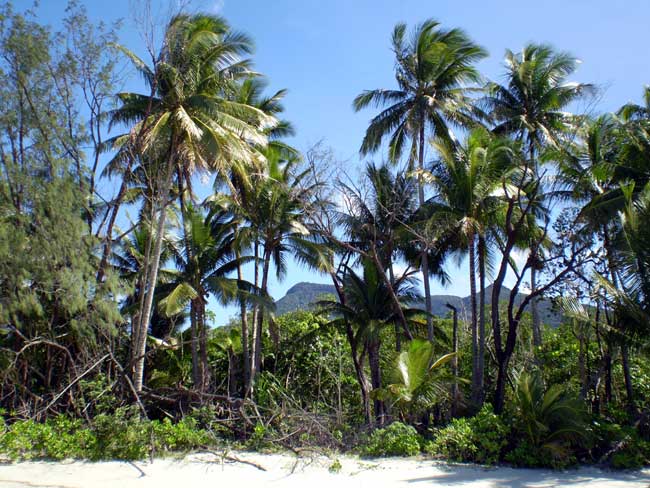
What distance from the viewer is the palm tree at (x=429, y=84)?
59.6ft

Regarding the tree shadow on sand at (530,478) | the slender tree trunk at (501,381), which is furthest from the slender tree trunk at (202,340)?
the tree shadow on sand at (530,478)

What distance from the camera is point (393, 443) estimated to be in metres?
10.7

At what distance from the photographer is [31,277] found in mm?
11359

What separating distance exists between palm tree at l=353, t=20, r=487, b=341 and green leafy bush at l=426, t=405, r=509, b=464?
773cm

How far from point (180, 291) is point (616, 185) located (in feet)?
38.0

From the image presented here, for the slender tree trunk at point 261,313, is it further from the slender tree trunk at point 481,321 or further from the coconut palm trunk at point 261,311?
the slender tree trunk at point 481,321

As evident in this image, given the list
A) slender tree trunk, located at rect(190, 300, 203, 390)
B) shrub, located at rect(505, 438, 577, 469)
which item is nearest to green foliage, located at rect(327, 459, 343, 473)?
shrub, located at rect(505, 438, 577, 469)

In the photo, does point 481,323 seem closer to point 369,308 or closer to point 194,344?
point 369,308

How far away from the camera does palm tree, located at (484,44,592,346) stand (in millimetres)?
18047

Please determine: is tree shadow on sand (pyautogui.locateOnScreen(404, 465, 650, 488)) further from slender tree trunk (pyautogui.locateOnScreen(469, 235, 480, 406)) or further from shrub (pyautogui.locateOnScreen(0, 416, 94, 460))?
shrub (pyautogui.locateOnScreen(0, 416, 94, 460))

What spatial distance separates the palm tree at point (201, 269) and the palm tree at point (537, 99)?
31.0ft

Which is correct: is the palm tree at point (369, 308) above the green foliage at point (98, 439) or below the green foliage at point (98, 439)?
above

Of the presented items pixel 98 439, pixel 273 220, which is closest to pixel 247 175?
pixel 273 220

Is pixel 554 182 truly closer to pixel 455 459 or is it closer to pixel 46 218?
pixel 455 459
